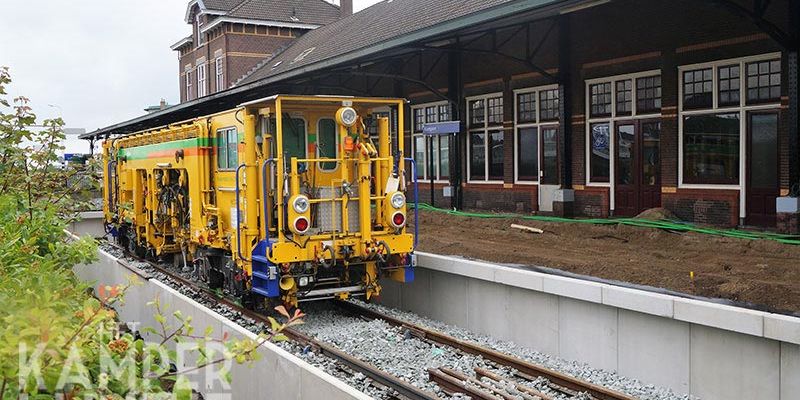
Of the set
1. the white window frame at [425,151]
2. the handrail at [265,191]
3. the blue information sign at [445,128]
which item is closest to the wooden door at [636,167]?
the blue information sign at [445,128]

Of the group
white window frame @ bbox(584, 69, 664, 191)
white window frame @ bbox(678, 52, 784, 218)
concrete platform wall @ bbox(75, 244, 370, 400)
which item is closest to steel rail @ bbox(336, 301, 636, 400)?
concrete platform wall @ bbox(75, 244, 370, 400)

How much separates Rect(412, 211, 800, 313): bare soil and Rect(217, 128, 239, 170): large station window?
175 inches

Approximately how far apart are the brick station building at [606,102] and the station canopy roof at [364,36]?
7 centimetres

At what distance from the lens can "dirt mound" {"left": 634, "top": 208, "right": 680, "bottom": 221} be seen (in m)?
15.4

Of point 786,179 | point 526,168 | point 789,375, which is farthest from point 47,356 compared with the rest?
point 526,168

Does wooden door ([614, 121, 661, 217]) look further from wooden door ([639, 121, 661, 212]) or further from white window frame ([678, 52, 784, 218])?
white window frame ([678, 52, 784, 218])

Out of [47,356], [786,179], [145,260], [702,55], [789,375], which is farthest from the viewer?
[145,260]

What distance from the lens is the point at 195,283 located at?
1424cm

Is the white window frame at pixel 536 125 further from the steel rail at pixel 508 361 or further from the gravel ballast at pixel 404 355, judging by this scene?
the steel rail at pixel 508 361

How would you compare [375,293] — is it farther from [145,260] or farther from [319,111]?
[145,260]

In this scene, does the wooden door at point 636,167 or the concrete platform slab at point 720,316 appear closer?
the concrete platform slab at point 720,316

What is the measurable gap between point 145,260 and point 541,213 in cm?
1041

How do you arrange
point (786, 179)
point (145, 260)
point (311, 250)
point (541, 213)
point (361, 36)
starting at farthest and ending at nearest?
1. point (361, 36)
2. point (541, 213)
3. point (145, 260)
4. point (786, 179)
5. point (311, 250)

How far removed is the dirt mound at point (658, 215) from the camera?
15.4 metres
